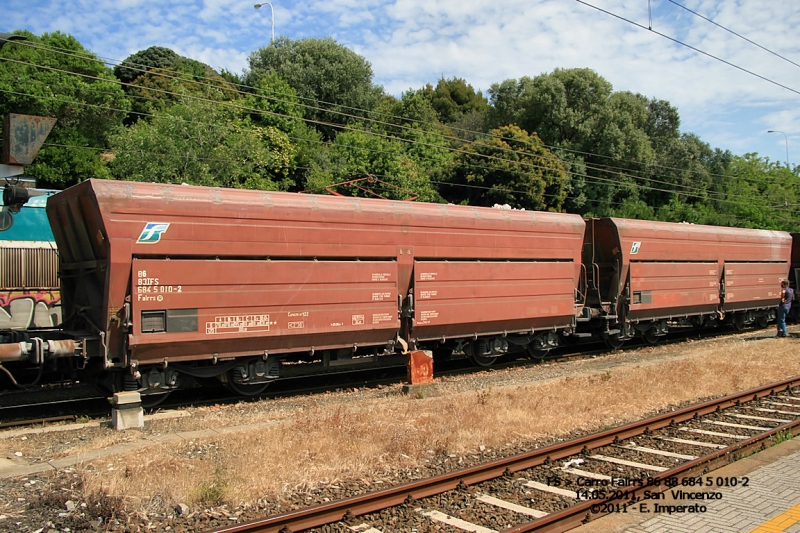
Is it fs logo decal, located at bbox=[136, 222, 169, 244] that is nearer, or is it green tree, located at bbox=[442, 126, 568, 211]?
fs logo decal, located at bbox=[136, 222, 169, 244]

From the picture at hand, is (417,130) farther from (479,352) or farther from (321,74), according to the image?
(479,352)

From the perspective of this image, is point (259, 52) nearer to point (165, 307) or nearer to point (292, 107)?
point (292, 107)

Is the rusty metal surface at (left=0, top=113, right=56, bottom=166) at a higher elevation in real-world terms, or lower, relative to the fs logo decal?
higher

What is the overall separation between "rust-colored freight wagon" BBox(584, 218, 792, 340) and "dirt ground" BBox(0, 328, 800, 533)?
14.0ft

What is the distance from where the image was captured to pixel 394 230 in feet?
42.3

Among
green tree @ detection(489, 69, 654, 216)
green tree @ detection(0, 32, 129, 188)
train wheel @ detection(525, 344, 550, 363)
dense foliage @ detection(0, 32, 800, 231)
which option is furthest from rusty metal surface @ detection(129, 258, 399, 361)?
green tree @ detection(489, 69, 654, 216)

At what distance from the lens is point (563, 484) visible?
6871mm

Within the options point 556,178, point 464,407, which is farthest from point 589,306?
point 556,178

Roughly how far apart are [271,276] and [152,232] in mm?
2185

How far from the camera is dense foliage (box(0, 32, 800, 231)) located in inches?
1248

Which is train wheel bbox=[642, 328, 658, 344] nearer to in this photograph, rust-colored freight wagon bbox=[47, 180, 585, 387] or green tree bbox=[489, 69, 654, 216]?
rust-colored freight wagon bbox=[47, 180, 585, 387]

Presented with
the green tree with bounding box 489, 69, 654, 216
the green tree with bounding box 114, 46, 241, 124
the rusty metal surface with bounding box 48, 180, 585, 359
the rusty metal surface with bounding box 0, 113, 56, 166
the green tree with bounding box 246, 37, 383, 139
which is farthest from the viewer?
the green tree with bounding box 246, 37, 383, 139

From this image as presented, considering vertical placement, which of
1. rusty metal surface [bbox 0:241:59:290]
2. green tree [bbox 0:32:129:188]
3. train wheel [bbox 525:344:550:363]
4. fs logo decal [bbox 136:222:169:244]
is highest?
green tree [bbox 0:32:129:188]

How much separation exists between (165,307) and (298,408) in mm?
2792
